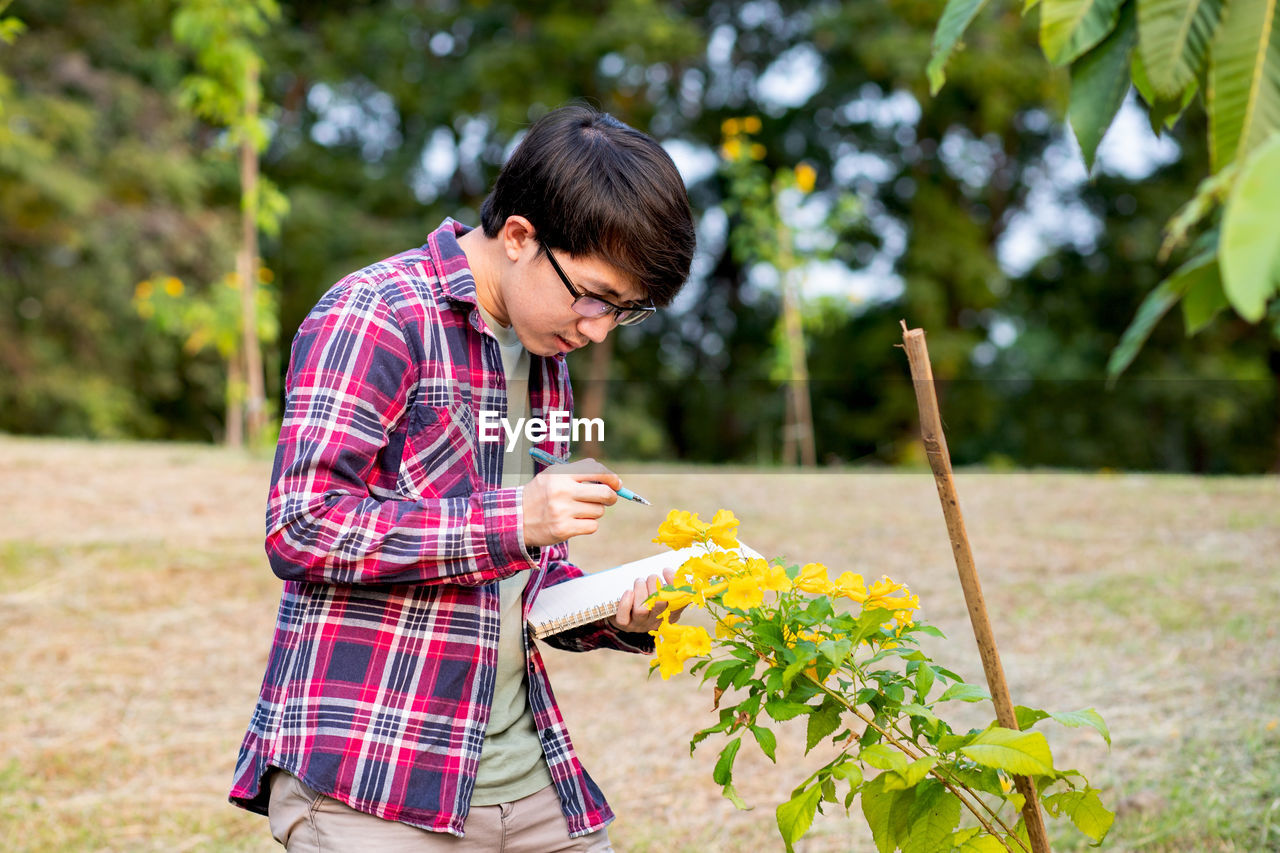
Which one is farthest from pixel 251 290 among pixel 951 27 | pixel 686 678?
pixel 951 27

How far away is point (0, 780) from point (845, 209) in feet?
20.4

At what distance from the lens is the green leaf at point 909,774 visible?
1.08 metres

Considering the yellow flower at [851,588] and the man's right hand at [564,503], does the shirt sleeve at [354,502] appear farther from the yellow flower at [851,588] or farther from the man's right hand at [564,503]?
the yellow flower at [851,588]

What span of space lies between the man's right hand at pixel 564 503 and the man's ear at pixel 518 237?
30 centimetres

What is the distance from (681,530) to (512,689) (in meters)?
0.34

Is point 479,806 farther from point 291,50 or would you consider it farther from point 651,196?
point 291,50

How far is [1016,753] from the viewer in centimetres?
109

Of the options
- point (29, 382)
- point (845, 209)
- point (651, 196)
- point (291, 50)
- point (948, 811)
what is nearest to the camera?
point (948, 811)

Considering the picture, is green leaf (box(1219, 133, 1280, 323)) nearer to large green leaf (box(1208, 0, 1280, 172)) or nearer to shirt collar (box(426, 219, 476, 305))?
large green leaf (box(1208, 0, 1280, 172))

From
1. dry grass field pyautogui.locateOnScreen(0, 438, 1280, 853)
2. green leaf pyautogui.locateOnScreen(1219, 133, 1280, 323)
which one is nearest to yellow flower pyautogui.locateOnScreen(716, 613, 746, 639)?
green leaf pyautogui.locateOnScreen(1219, 133, 1280, 323)

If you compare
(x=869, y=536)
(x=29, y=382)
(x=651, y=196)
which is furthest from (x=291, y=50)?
(x=651, y=196)

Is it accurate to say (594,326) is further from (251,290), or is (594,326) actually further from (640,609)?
(251,290)

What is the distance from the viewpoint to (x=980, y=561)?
4547 millimetres

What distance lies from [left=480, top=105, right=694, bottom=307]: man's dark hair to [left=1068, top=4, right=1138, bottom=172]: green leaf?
0.49 metres
